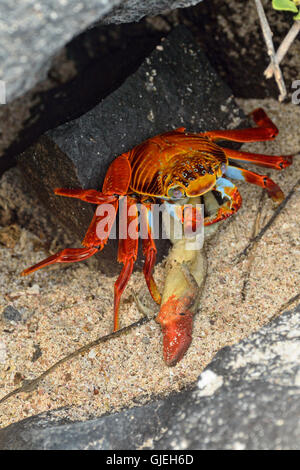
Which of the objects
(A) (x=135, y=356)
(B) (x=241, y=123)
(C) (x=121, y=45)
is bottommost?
(A) (x=135, y=356)

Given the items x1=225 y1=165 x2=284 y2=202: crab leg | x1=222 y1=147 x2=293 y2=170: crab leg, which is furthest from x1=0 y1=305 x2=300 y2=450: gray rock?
x1=222 y1=147 x2=293 y2=170: crab leg

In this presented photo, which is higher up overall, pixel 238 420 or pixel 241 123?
pixel 241 123

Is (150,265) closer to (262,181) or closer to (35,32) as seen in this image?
(262,181)

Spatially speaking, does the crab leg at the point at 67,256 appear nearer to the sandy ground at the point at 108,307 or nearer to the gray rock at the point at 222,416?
the sandy ground at the point at 108,307

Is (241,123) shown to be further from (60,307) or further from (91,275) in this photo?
(60,307)

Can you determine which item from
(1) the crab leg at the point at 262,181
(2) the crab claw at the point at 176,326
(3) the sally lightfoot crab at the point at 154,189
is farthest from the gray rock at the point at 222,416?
(1) the crab leg at the point at 262,181

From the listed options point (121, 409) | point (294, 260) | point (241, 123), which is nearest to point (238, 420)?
point (121, 409)

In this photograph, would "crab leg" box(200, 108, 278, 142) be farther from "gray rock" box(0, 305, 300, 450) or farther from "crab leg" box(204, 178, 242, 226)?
"gray rock" box(0, 305, 300, 450)

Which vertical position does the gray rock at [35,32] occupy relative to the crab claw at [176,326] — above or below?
above
